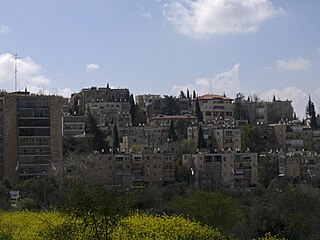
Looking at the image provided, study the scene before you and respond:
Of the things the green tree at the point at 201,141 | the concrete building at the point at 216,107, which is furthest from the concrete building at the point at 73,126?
the concrete building at the point at 216,107

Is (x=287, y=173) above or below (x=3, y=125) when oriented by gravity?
below

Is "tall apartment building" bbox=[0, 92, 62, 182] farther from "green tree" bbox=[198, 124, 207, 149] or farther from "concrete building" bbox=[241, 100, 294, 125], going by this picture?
"concrete building" bbox=[241, 100, 294, 125]

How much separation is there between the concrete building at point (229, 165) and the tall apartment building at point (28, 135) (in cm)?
1411

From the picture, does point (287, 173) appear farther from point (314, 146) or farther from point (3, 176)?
point (3, 176)

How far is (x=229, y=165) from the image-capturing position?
67.1 metres

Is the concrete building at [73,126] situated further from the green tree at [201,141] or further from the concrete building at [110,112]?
the green tree at [201,141]

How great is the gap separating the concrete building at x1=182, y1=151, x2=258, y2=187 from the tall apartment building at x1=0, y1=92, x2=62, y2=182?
555 inches

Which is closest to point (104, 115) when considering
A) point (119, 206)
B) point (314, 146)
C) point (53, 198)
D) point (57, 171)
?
point (314, 146)

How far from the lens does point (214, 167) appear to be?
66312mm

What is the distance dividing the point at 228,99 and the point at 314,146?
1919 centimetres

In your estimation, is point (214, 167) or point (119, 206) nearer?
point (119, 206)

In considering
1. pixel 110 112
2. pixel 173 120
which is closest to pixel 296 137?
pixel 173 120

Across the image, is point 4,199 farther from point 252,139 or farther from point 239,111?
point 239,111

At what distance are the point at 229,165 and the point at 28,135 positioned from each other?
20961 millimetres
